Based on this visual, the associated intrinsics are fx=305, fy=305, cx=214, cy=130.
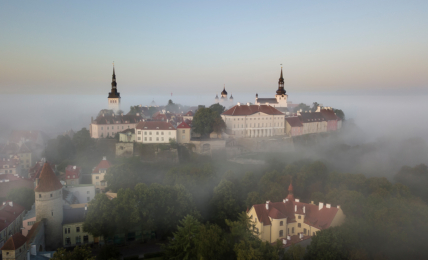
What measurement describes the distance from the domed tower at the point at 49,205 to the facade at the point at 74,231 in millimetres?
685

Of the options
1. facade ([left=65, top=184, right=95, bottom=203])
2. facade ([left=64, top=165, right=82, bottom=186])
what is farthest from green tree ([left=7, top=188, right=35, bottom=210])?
facade ([left=64, top=165, right=82, bottom=186])

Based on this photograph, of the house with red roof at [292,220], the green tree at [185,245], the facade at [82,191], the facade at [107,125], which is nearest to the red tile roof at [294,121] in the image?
the facade at [107,125]

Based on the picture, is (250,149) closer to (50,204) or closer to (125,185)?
(125,185)

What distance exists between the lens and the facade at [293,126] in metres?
62.2

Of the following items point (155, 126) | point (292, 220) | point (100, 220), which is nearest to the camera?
point (292, 220)

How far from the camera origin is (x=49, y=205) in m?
26.0

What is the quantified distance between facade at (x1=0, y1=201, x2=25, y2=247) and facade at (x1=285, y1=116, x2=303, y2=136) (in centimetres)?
4732

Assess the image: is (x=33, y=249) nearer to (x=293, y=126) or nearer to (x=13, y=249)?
(x=13, y=249)

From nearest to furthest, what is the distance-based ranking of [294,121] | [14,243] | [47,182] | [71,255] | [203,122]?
[71,255] < [14,243] < [47,182] < [203,122] < [294,121]

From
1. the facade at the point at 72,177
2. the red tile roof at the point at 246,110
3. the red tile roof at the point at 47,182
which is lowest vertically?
the facade at the point at 72,177

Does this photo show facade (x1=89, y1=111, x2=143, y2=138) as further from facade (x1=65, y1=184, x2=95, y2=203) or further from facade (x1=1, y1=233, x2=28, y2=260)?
facade (x1=1, y1=233, x2=28, y2=260)

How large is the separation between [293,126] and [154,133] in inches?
1184

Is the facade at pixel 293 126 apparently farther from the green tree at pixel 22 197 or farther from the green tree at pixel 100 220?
the green tree at pixel 22 197

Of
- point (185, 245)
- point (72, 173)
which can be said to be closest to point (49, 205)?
point (185, 245)
